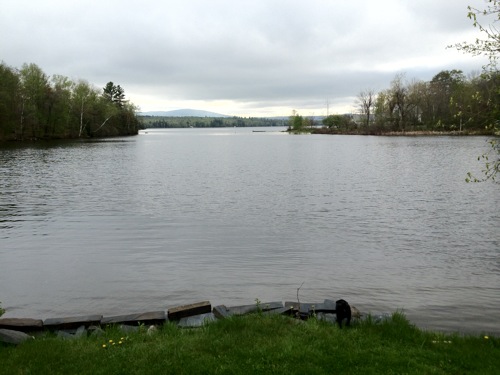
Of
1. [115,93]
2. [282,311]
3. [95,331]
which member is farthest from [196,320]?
[115,93]

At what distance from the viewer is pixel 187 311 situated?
831 centimetres

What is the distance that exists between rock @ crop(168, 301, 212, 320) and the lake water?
6.42 feet

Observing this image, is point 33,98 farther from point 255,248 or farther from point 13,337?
point 13,337

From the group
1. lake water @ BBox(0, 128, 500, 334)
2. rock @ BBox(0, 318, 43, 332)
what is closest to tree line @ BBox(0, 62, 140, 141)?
lake water @ BBox(0, 128, 500, 334)

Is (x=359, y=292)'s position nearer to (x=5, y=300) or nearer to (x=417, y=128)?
(x=5, y=300)

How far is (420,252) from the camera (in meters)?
14.2

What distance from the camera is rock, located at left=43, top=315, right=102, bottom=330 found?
7.88 meters

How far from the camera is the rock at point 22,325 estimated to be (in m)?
7.57

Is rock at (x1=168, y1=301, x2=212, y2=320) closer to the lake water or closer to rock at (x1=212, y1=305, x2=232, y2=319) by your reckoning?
rock at (x1=212, y1=305, x2=232, y2=319)

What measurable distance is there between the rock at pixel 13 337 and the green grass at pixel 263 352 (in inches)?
9.9

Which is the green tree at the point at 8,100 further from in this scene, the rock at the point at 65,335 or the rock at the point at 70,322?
the rock at the point at 65,335

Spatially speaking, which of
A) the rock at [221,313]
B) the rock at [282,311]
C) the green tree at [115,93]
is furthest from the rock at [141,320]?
the green tree at [115,93]

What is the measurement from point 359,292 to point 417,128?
12325 centimetres

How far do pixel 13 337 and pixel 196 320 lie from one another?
120 inches
